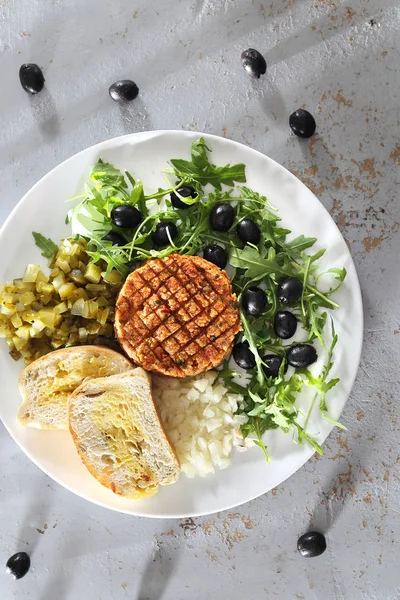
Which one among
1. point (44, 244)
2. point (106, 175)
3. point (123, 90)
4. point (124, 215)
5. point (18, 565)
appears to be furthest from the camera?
point (18, 565)

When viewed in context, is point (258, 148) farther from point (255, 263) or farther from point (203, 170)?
point (255, 263)

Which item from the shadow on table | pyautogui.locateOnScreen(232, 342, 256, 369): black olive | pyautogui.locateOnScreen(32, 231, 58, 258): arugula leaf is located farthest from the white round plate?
the shadow on table

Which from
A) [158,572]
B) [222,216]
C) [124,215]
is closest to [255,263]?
[222,216]

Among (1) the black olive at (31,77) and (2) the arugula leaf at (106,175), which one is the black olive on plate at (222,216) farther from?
(1) the black olive at (31,77)

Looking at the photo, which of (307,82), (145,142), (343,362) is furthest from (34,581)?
(307,82)

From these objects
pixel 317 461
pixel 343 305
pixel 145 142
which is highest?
pixel 145 142

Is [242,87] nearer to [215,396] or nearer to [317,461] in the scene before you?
[215,396]
